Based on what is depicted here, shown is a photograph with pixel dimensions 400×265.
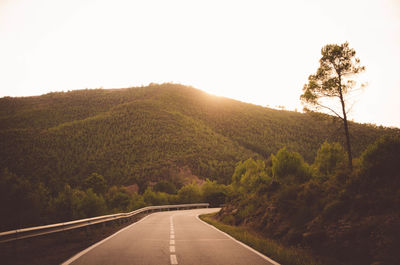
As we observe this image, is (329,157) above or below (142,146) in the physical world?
below

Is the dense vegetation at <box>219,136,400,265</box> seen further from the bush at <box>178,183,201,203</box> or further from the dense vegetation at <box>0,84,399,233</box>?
the bush at <box>178,183,201,203</box>

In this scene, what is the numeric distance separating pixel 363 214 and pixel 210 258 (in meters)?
5.11

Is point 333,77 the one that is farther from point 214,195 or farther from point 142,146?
point 142,146

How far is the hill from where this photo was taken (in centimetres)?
10019

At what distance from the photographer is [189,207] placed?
5925cm

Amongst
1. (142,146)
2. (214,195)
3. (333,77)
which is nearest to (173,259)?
(333,77)

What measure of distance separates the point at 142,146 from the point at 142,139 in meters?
6.79

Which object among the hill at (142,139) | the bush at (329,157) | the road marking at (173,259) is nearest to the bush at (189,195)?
the hill at (142,139)

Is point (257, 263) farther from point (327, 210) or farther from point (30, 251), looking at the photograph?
point (30, 251)

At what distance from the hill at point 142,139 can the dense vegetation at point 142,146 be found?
392 mm

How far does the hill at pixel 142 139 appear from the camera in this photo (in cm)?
10019

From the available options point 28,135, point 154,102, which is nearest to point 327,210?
point 28,135

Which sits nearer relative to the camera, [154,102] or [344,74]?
[344,74]

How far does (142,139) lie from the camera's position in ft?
402
